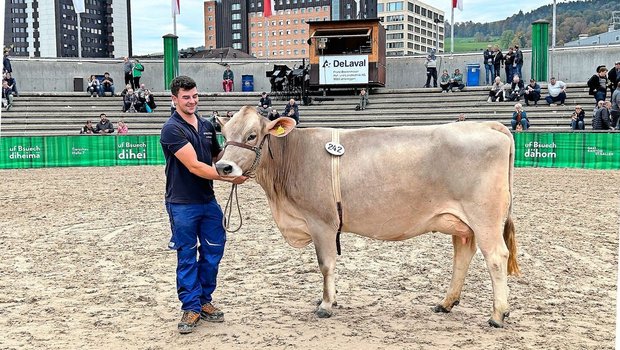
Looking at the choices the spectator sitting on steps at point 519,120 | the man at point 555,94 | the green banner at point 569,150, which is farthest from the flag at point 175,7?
the green banner at point 569,150

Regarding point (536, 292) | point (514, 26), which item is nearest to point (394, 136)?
point (536, 292)

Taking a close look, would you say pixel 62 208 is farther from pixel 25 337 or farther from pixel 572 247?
pixel 572 247

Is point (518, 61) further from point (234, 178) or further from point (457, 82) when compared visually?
point (234, 178)

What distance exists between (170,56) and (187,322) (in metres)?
28.4

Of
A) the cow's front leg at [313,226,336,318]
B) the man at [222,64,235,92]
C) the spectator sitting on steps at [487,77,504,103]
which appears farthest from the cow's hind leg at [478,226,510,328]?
the man at [222,64,235,92]

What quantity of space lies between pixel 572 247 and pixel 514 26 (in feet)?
472

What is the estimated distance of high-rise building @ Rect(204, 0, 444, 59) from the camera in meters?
107

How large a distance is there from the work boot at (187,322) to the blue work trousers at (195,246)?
0.04 metres

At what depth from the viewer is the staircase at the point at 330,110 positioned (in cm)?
2481

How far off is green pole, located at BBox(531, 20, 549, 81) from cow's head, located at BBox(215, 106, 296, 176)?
2491cm

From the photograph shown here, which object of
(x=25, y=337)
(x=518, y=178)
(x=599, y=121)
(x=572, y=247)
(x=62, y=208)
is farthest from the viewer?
(x=599, y=121)

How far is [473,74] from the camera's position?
96.8 feet

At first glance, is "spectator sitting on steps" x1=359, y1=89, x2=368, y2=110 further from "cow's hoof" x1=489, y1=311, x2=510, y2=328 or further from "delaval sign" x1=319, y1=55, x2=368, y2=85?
"cow's hoof" x1=489, y1=311, x2=510, y2=328

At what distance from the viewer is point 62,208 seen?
12141 millimetres
